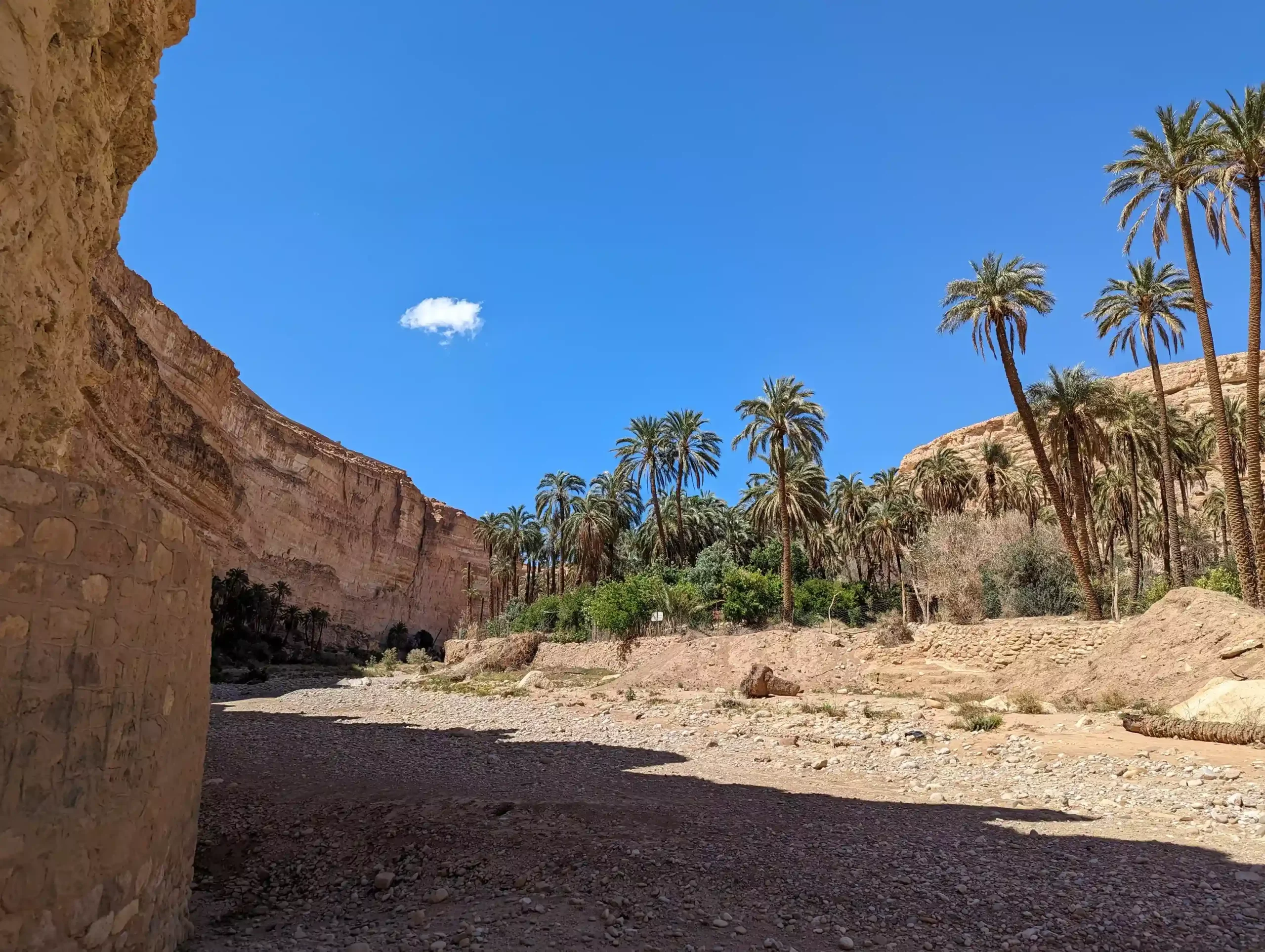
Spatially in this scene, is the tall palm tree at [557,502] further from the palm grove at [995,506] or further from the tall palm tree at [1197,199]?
the tall palm tree at [1197,199]

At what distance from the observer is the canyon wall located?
7112cm

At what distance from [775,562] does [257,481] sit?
140 ft

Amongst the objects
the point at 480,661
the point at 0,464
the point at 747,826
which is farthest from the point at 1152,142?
the point at 480,661

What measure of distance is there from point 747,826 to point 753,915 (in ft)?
7.85

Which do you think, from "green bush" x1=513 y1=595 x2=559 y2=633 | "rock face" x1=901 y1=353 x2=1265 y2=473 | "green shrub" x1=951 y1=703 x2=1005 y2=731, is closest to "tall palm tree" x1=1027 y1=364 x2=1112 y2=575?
"green shrub" x1=951 y1=703 x2=1005 y2=731

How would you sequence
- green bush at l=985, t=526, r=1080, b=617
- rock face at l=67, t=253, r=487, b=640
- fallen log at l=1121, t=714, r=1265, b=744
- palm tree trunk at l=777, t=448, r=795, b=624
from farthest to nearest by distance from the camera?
rock face at l=67, t=253, r=487, b=640
palm tree trunk at l=777, t=448, r=795, b=624
green bush at l=985, t=526, r=1080, b=617
fallen log at l=1121, t=714, r=1265, b=744

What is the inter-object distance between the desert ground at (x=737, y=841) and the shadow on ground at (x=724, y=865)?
0.03m

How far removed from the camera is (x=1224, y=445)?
20.0 metres

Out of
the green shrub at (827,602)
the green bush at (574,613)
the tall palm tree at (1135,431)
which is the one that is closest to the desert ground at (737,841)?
the green shrub at (827,602)

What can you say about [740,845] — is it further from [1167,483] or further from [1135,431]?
[1135,431]

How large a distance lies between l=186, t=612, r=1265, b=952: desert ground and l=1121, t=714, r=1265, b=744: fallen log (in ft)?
0.84

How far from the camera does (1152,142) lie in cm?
2188

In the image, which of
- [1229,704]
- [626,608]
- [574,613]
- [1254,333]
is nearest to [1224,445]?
[1254,333]

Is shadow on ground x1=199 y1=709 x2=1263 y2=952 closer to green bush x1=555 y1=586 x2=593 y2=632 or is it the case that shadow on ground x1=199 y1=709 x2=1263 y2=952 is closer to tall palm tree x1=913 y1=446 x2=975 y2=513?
green bush x1=555 y1=586 x2=593 y2=632
